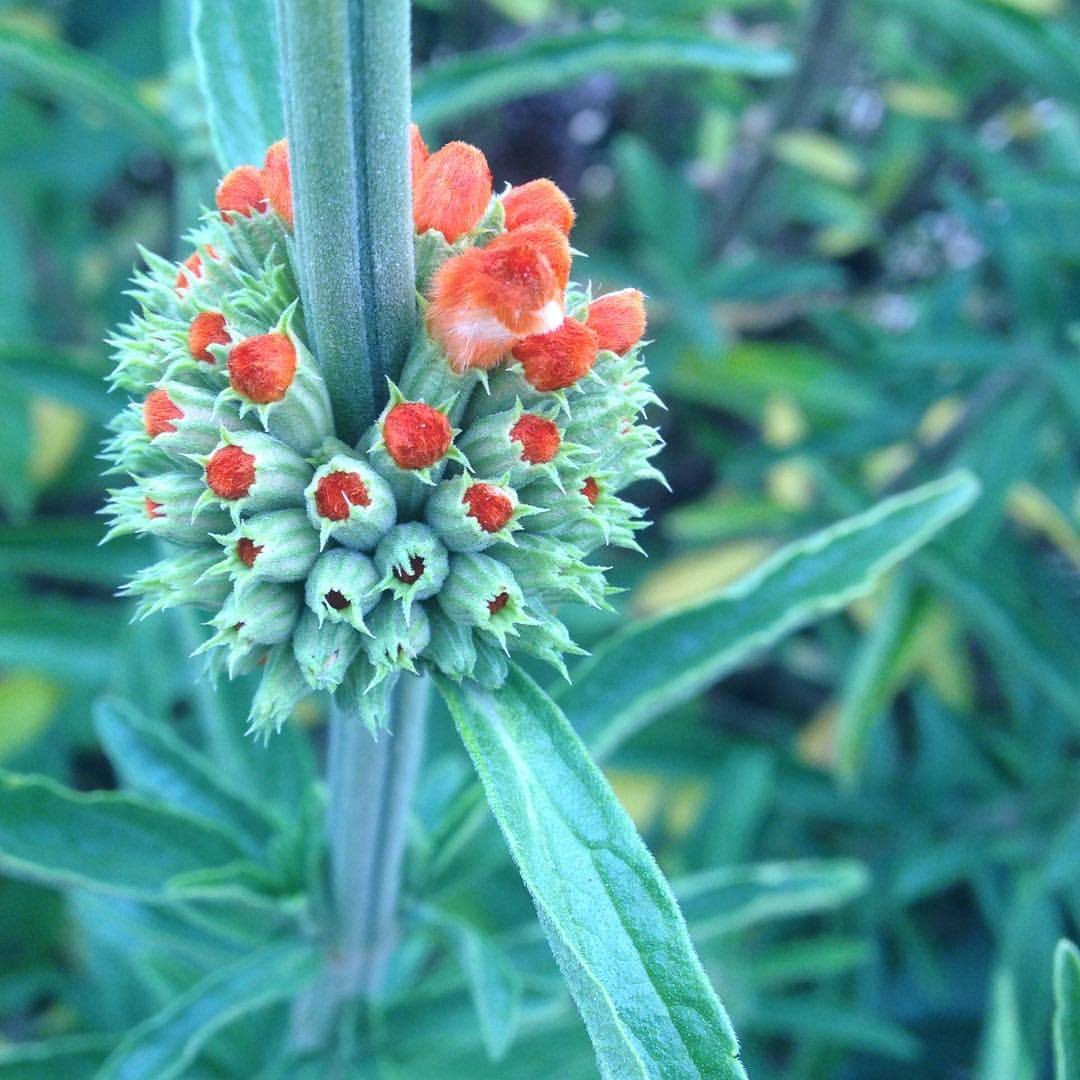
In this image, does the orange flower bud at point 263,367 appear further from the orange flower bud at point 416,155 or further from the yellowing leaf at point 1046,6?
the yellowing leaf at point 1046,6

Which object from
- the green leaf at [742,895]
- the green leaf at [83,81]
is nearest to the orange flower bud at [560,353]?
the green leaf at [742,895]

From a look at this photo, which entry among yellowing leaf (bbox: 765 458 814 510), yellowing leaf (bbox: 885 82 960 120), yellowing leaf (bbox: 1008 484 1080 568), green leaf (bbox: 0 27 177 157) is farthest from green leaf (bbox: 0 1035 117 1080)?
yellowing leaf (bbox: 885 82 960 120)

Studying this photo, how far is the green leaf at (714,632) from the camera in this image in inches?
52.9

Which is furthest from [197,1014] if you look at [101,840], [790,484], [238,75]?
[790,484]

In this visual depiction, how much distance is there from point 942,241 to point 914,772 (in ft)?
5.63

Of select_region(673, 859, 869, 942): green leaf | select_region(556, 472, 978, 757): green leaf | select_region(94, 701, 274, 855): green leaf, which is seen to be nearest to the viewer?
select_region(556, 472, 978, 757): green leaf

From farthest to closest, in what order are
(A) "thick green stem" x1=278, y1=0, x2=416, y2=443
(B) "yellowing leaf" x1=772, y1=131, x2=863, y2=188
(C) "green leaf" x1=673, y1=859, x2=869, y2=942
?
(B) "yellowing leaf" x1=772, y1=131, x2=863, y2=188 < (C) "green leaf" x1=673, y1=859, x2=869, y2=942 < (A) "thick green stem" x1=278, y1=0, x2=416, y2=443

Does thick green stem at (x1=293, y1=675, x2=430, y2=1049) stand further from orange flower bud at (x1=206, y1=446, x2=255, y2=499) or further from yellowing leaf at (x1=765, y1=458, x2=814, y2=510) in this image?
yellowing leaf at (x1=765, y1=458, x2=814, y2=510)

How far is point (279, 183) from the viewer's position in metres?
0.98

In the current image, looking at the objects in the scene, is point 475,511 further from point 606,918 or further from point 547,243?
point 606,918

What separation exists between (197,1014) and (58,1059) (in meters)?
0.42

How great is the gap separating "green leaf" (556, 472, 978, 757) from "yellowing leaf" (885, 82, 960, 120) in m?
2.09

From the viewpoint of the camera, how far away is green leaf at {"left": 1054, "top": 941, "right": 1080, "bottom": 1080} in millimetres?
1168

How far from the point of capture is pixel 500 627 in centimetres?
95
